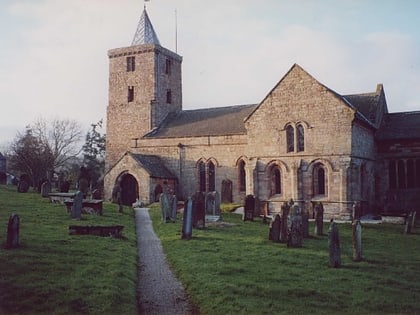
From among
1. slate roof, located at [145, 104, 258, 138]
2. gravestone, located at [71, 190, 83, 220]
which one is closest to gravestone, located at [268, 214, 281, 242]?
gravestone, located at [71, 190, 83, 220]

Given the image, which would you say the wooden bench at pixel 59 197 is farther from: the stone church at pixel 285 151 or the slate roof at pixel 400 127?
the slate roof at pixel 400 127

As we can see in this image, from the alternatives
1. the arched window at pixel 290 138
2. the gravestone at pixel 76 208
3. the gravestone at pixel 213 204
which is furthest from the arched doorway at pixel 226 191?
the gravestone at pixel 76 208

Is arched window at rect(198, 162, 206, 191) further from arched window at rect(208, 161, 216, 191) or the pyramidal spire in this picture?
the pyramidal spire

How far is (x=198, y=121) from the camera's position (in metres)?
39.2

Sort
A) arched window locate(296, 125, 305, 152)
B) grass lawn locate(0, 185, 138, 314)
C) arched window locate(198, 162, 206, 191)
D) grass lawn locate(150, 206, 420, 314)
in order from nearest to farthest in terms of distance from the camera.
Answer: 1. grass lawn locate(0, 185, 138, 314)
2. grass lawn locate(150, 206, 420, 314)
3. arched window locate(296, 125, 305, 152)
4. arched window locate(198, 162, 206, 191)

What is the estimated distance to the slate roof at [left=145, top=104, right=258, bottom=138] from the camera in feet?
117

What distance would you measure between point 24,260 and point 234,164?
76.5 ft

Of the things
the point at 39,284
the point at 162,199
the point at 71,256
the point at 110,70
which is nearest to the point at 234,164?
the point at 162,199

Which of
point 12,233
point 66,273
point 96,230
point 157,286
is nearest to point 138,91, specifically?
point 96,230

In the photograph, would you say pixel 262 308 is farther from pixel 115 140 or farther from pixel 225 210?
pixel 115 140

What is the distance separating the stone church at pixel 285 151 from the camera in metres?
26.8

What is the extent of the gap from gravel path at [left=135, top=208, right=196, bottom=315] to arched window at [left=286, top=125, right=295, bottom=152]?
13.6 metres

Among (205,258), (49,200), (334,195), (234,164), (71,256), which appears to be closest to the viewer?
(71,256)

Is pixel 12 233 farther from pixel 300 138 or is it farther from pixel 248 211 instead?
pixel 300 138
